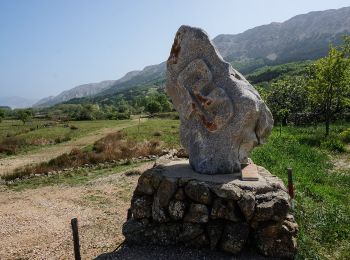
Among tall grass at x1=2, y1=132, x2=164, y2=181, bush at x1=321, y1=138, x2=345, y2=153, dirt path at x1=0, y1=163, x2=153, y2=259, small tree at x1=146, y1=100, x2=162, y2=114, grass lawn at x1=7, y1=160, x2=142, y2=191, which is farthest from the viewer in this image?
small tree at x1=146, y1=100, x2=162, y2=114

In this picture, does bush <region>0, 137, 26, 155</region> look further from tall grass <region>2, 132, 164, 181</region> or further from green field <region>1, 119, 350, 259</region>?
green field <region>1, 119, 350, 259</region>

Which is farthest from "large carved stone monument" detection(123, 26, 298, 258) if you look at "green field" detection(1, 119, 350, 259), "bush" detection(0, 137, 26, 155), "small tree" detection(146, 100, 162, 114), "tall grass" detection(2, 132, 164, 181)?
"small tree" detection(146, 100, 162, 114)

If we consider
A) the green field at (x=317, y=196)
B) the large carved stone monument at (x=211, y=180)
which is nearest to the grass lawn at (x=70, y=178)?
the green field at (x=317, y=196)

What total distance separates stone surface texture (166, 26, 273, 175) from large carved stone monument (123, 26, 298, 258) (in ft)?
0.09

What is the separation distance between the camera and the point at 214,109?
33.4ft

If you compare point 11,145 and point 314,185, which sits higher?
point 11,145

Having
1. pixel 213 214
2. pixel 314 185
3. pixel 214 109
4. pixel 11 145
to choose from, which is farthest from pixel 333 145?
pixel 11 145

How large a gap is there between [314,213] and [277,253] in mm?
2742

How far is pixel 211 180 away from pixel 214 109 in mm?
1953

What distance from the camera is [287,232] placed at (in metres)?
8.77

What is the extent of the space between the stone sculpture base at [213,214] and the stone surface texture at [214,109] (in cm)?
67

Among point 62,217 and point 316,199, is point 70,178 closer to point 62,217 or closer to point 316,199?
point 62,217

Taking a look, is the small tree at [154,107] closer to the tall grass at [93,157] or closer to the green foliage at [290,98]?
the green foliage at [290,98]

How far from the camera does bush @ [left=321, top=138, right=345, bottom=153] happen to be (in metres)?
21.6
